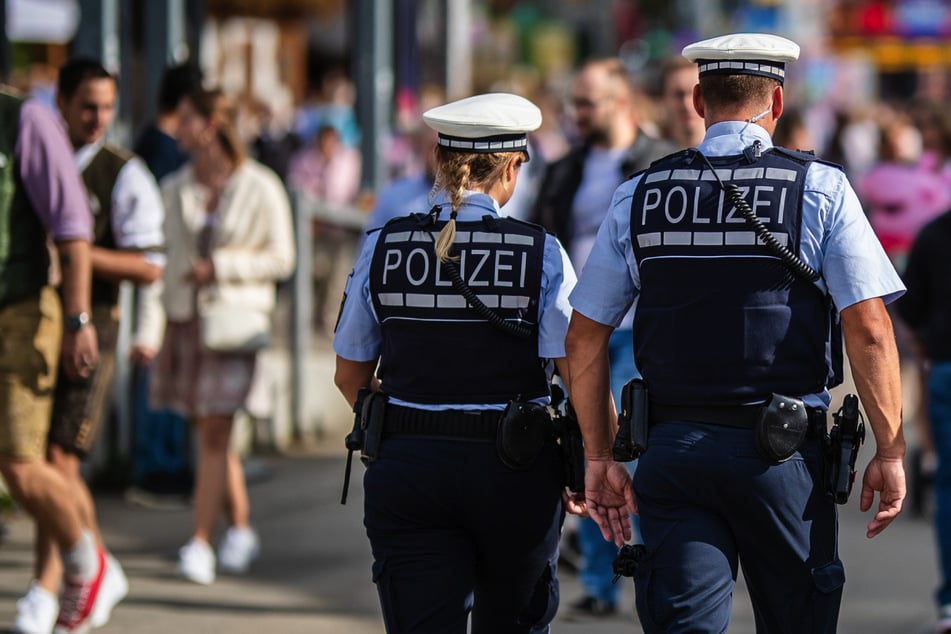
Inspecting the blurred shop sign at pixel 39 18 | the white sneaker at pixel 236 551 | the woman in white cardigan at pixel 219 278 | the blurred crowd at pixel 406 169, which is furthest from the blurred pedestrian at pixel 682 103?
the blurred shop sign at pixel 39 18

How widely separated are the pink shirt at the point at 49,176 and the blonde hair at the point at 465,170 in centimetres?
173

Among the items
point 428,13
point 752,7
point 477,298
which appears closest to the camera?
point 477,298

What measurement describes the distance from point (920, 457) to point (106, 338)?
170 inches

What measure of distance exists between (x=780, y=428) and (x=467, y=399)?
0.74 m

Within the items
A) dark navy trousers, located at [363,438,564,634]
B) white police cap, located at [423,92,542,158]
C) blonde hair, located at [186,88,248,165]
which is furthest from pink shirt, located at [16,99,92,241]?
dark navy trousers, located at [363,438,564,634]

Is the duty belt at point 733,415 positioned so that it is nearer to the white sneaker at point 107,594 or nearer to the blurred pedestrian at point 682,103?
the blurred pedestrian at point 682,103

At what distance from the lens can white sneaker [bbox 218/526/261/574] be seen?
687cm

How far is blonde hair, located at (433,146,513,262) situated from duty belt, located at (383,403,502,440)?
48 centimetres

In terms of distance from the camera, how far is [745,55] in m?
→ 3.85

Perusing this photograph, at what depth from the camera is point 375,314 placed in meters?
4.10

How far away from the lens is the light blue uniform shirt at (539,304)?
13.1 feet

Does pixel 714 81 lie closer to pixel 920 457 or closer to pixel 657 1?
pixel 920 457

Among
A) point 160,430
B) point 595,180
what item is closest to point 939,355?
point 595,180

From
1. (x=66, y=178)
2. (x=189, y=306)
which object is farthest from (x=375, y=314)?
(x=189, y=306)
